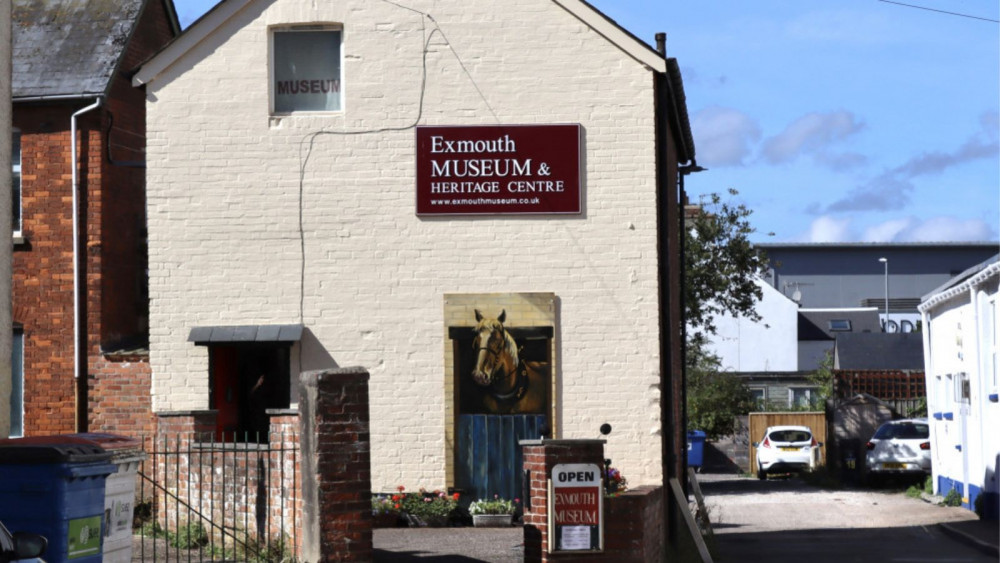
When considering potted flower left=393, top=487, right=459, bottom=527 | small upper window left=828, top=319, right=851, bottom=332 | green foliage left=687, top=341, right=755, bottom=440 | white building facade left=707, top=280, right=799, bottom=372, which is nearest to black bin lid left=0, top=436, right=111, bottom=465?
potted flower left=393, top=487, right=459, bottom=527

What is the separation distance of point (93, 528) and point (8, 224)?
16.4 ft

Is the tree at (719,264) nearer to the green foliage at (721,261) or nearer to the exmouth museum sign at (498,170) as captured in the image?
the green foliage at (721,261)

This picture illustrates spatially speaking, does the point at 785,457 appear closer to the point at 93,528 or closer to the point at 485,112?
the point at 485,112

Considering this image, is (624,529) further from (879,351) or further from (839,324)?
(839,324)

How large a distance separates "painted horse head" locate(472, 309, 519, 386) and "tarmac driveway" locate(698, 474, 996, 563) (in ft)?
11.5

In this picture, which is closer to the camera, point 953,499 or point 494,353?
point 494,353

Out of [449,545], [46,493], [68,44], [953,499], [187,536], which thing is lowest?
[953,499]

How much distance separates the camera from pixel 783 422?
41688mm

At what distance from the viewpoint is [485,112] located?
753 inches

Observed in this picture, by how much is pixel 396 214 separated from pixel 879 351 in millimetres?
32697

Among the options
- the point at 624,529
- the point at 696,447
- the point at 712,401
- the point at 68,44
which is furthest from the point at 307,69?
the point at 712,401

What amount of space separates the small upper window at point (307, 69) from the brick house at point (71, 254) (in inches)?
110

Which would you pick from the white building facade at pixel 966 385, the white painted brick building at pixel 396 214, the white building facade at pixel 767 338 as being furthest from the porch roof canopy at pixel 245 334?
the white building facade at pixel 767 338

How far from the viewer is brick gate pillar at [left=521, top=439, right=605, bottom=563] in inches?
501
